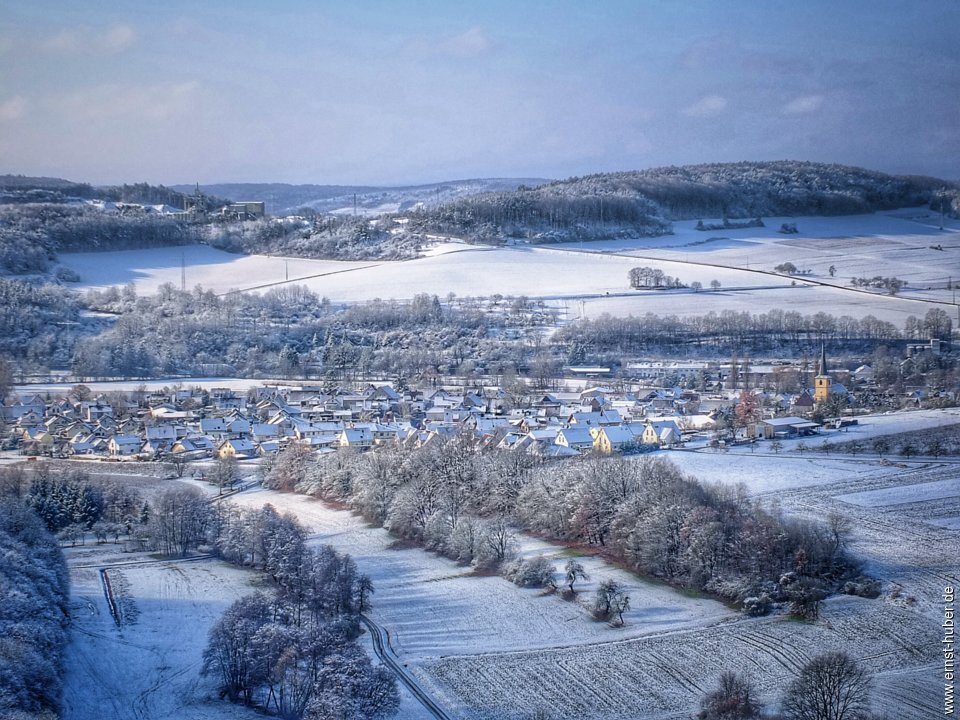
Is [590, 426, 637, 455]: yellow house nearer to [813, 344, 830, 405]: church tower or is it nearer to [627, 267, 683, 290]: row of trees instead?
[813, 344, 830, 405]: church tower

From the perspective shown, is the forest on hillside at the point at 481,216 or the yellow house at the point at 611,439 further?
the forest on hillside at the point at 481,216

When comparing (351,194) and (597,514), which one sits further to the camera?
(351,194)

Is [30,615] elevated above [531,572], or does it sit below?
above

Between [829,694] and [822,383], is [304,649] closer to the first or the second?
[829,694]

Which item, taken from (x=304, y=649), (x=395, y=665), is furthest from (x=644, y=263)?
(x=304, y=649)

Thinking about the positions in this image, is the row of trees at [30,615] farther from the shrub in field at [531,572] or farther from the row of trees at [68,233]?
the row of trees at [68,233]

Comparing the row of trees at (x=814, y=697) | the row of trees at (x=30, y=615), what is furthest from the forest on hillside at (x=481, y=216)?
the row of trees at (x=814, y=697)
